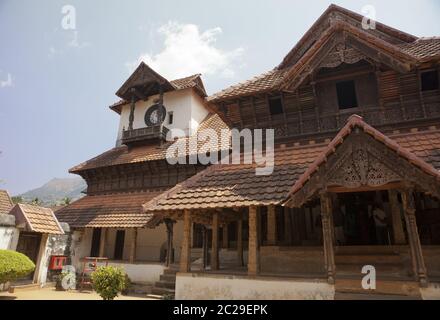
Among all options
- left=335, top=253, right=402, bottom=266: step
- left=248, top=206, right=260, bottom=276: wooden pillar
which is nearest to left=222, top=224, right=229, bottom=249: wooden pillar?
left=248, top=206, right=260, bottom=276: wooden pillar

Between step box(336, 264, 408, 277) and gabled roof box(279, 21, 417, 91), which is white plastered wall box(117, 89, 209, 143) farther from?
step box(336, 264, 408, 277)

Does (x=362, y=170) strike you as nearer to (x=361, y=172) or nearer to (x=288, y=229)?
(x=361, y=172)

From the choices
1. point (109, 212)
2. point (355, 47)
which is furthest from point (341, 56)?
point (109, 212)

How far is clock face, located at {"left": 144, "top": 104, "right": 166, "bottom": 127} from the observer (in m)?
19.7

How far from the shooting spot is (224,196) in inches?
318

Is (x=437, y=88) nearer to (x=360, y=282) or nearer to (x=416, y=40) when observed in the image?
(x=416, y=40)

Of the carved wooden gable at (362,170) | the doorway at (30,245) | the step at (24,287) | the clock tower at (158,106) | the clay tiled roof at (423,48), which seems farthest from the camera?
the clock tower at (158,106)

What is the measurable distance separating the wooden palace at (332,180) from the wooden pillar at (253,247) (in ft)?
0.11

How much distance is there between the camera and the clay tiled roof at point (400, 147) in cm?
591

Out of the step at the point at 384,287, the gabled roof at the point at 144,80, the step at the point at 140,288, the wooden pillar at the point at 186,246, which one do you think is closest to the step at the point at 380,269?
the step at the point at 384,287

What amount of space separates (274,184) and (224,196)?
1461 millimetres

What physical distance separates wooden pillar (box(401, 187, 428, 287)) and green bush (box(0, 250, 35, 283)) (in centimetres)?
1197

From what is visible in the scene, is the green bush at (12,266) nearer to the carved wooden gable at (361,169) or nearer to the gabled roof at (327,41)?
the gabled roof at (327,41)
